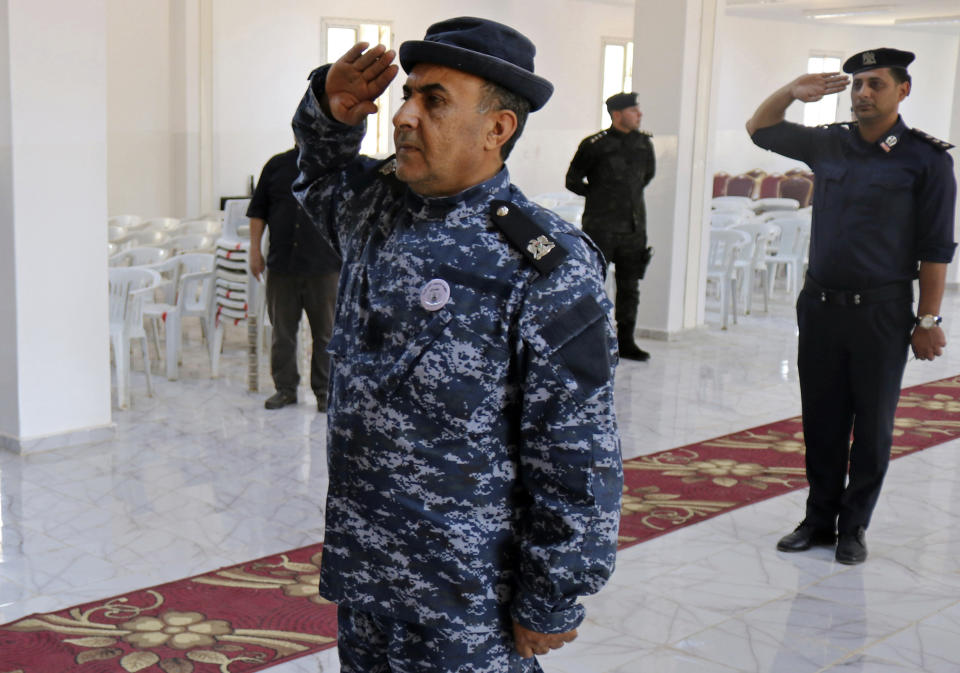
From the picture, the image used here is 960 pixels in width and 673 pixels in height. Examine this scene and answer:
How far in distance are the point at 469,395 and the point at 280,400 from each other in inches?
190

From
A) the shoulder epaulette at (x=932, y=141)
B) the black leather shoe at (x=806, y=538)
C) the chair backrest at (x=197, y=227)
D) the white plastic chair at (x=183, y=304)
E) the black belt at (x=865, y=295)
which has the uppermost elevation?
the shoulder epaulette at (x=932, y=141)

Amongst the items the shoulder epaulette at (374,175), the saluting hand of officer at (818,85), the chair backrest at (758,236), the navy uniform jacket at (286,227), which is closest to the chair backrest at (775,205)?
the chair backrest at (758,236)

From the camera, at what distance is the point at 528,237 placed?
178 centimetres

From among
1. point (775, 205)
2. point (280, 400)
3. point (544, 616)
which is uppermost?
point (544, 616)

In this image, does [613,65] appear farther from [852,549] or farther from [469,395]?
[469,395]

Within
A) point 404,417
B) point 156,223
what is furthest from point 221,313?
point 404,417

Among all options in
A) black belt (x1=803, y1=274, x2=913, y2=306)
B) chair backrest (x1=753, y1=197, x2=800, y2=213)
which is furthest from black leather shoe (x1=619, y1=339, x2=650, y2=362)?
chair backrest (x1=753, y1=197, x2=800, y2=213)

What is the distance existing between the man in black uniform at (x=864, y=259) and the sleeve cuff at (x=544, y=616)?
8.06 feet

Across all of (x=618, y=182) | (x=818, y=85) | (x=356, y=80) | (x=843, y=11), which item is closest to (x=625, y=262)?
(x=618, y=182)

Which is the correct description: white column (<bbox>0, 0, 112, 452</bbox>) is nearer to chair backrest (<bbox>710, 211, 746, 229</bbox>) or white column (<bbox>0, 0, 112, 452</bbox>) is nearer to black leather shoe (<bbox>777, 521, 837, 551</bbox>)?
black leather shoe (<bbox>777, 521, 837, 551</bbox>)

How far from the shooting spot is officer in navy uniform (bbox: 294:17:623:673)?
5.74 ft

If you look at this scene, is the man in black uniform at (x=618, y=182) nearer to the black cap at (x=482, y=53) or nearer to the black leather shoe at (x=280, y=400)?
the black leather shoe at (x=280, y=400)

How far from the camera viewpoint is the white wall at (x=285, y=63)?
12688 mm

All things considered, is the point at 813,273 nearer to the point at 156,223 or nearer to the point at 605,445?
the point at 605,445
